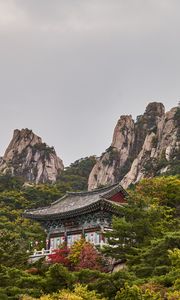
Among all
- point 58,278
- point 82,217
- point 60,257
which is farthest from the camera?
point 82,217

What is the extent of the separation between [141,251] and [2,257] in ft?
24.4

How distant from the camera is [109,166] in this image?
96.5 meters

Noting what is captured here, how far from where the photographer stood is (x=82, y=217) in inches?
1508

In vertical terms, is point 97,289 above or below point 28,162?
below

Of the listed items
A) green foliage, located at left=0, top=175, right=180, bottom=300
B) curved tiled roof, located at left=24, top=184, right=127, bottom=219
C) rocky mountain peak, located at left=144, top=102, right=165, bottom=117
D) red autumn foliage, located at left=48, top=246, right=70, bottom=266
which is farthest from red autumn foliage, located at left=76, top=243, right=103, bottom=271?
rocky mountain peak, located at left=144, top=102, right=165, bottom=117

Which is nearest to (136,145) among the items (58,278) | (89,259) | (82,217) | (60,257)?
(82,217)

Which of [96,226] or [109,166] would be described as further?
[109,166]

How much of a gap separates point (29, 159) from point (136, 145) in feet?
78.8

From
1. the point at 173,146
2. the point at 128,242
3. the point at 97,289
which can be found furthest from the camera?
the point at 173,146

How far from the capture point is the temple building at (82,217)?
36.8 meters


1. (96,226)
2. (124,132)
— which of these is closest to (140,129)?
(124,132)

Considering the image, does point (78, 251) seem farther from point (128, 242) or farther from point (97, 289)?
point (97, 289)

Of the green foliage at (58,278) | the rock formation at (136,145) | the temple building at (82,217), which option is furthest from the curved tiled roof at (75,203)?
the rock formation at (136,145)

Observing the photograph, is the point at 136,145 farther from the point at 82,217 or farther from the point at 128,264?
the point at 128,264
